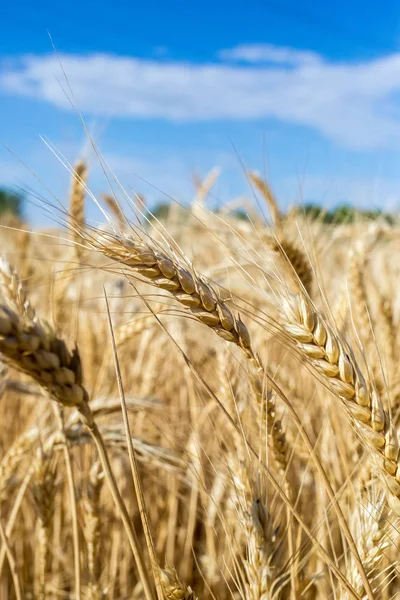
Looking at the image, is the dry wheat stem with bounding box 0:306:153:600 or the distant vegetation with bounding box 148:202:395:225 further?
the distant vegetation with bounding box 148:202:395:225

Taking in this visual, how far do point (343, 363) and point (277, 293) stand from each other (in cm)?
18

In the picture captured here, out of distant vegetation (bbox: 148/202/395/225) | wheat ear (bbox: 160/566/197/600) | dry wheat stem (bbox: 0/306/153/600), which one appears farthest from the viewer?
distant vegetation (bbox: 148/202/395/225)

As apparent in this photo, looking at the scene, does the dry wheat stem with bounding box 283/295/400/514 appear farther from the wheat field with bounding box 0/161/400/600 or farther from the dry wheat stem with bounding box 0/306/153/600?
the dry wheat stem with bounding box 0/306/153/600

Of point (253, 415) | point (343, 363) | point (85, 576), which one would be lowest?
point (85, 576)

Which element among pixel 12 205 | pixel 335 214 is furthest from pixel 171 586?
pixel 12 205

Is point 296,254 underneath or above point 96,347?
above

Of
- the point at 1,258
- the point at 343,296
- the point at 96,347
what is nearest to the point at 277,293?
the point at 1,258

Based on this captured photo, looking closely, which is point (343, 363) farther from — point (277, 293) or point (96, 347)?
point (96, 347)

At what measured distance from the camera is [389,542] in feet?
2.99

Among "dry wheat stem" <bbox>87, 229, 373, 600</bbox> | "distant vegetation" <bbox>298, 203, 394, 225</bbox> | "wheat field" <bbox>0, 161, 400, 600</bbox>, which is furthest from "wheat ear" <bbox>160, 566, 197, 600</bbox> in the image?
"distant vegetation" <bbox>298, 203, 394, 225</bbox>

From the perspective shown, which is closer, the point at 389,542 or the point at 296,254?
the point at 389,542

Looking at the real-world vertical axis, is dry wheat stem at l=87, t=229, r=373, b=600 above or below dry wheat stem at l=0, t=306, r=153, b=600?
above

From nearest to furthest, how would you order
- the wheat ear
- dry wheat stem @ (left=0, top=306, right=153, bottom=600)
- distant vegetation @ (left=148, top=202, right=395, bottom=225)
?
dry wheat stem @ (left=0, top=306, right=153, bottom=600)
the wheat ear
distant vegetation @ (left=148, top=202, right=395, bottom=225)

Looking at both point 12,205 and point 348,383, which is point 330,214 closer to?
point 348,383
